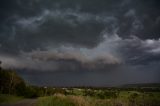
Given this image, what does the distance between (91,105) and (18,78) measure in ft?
220

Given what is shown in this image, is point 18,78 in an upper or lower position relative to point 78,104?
upper

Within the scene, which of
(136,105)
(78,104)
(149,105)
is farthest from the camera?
(149,105)

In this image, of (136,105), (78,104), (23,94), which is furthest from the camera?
(23,94)

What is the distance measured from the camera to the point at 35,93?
274 feet

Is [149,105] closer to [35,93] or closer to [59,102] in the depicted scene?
[59,102]

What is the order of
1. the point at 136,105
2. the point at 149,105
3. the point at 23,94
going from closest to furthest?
the point at 136,105 → the point at 149,105 → the point at 23,94

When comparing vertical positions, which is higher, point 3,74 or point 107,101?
point 3,74

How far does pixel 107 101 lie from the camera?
22453mm

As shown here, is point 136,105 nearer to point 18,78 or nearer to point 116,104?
point 116,104

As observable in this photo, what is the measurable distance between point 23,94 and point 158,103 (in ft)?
200

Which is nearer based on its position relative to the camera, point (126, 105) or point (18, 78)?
point (126, 105)

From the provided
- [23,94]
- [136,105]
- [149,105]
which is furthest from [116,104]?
[23,94]

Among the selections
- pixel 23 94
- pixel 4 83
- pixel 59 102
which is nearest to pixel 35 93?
pixel 23 94

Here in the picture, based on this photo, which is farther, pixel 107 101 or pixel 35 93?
pixel 35 93
